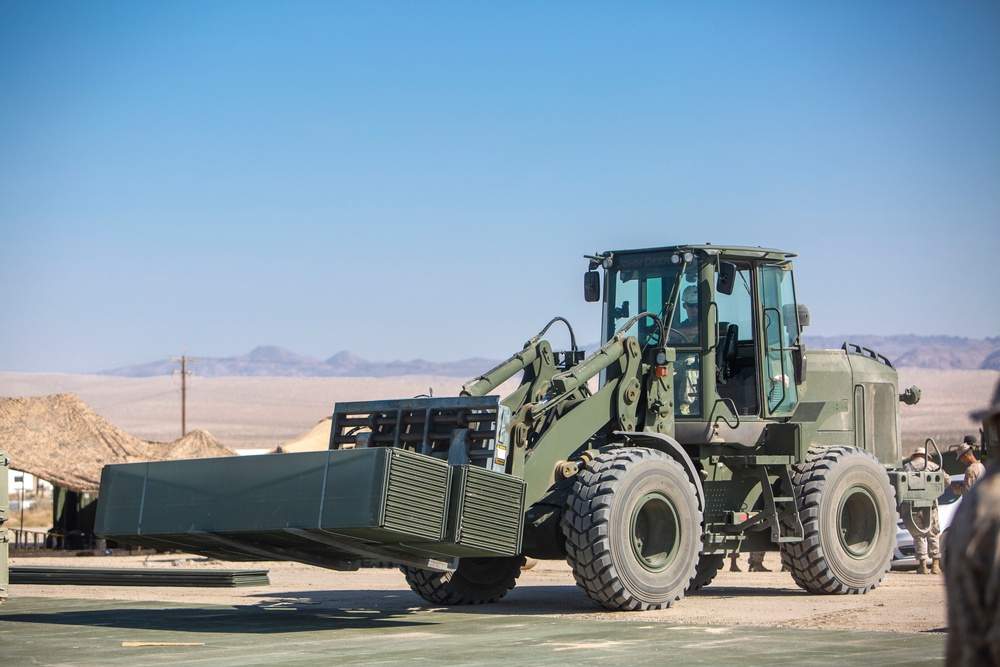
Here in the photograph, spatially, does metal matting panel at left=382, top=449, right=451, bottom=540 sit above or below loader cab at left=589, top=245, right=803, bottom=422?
below

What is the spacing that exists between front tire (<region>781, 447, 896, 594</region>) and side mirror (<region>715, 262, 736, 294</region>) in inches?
91.9

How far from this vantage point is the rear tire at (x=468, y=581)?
1563cm

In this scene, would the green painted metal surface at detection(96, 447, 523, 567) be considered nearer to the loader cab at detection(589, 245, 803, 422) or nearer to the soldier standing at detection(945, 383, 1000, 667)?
the loader cab at detection(589, 245, 803, 422)

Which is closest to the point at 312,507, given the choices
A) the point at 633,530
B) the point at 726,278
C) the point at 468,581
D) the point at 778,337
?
the point at 633,530

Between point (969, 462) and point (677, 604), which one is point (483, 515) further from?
point (969, 462)

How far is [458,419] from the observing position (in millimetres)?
14078

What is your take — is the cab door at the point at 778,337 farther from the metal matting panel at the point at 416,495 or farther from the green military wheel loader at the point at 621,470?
the metal matting panel at the point at 416,495

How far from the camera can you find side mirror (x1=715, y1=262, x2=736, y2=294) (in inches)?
627

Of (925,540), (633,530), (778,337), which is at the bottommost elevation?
(633,530)

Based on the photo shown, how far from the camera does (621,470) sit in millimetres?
14109

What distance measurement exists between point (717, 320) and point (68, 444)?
25203mm

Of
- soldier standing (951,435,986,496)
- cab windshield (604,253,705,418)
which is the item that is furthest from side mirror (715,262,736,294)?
soldier standing (951,435,986,496)

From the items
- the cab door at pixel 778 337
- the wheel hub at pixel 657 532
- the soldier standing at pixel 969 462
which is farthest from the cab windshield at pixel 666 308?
the soldier standing at pixel 969 462

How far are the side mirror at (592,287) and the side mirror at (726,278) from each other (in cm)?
139
